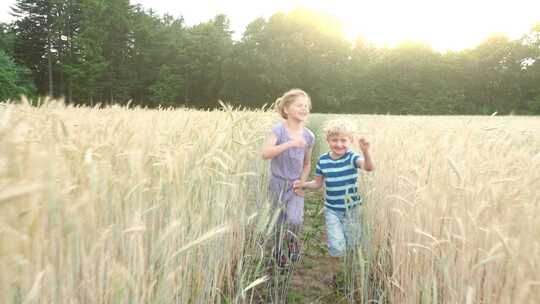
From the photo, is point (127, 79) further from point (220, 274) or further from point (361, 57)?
point (220, 274)

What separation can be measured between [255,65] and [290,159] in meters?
33.9

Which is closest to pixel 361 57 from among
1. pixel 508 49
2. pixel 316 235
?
pixel 508 49

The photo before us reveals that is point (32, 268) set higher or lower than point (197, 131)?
lower

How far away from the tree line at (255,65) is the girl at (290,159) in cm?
3279

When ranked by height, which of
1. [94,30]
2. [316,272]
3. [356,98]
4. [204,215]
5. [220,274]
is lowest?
[316,272]

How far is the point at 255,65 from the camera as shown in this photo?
3641cm

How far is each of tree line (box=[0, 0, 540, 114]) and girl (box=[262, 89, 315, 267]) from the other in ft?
108

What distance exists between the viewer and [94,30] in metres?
34.8

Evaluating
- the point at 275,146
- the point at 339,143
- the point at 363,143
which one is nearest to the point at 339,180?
the point at 339,143

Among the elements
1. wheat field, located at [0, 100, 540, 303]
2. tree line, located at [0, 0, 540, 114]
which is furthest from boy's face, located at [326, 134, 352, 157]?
tree line, located at [0, 0, 540, 114]

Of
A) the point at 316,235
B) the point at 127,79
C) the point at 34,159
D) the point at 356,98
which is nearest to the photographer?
the point at 34,159

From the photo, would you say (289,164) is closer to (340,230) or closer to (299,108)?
(299,108)

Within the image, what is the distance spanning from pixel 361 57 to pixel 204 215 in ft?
154

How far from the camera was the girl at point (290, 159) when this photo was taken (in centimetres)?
318
